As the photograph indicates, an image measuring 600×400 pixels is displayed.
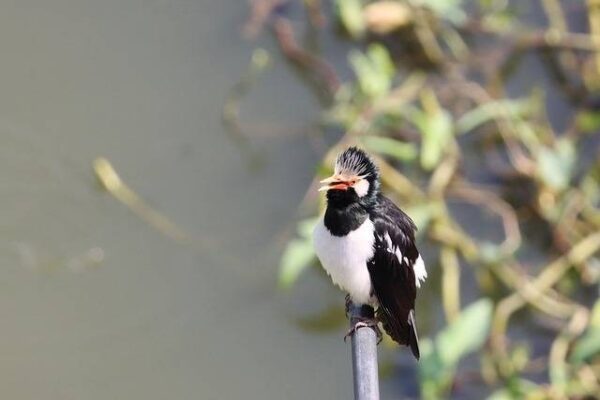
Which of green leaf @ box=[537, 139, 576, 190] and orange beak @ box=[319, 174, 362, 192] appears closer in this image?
orange beak @ box=[319, 174, 362, 192]

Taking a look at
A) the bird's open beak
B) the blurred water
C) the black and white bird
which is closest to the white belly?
the black and white bird

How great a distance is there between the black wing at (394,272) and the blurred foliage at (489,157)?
2.41 ft

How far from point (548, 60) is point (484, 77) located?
16 cm

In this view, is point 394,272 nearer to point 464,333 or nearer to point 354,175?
point 354,175

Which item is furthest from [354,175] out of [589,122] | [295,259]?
[589,122]

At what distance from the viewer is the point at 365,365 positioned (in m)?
1.15

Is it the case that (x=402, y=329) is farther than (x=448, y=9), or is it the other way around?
(x=448, y=9)

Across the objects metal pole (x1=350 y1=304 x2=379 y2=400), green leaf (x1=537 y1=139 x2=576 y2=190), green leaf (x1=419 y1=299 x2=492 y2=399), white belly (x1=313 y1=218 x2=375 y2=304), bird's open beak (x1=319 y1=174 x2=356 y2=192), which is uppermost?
green leaf (x1=537 y1=139 x2=576 y2=190)

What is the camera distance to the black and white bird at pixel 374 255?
5.12ft

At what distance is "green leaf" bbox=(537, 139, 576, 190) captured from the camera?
266 centimetres

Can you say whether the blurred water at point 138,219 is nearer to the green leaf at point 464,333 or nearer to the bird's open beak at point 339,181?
the green leaf at point 464,333

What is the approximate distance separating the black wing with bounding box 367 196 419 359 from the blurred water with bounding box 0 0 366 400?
84 centimetres

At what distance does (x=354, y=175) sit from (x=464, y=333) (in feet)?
3.35

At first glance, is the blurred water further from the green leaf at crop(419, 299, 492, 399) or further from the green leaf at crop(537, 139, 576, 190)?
the green leaf at crop(537, 139, 576, 190)
